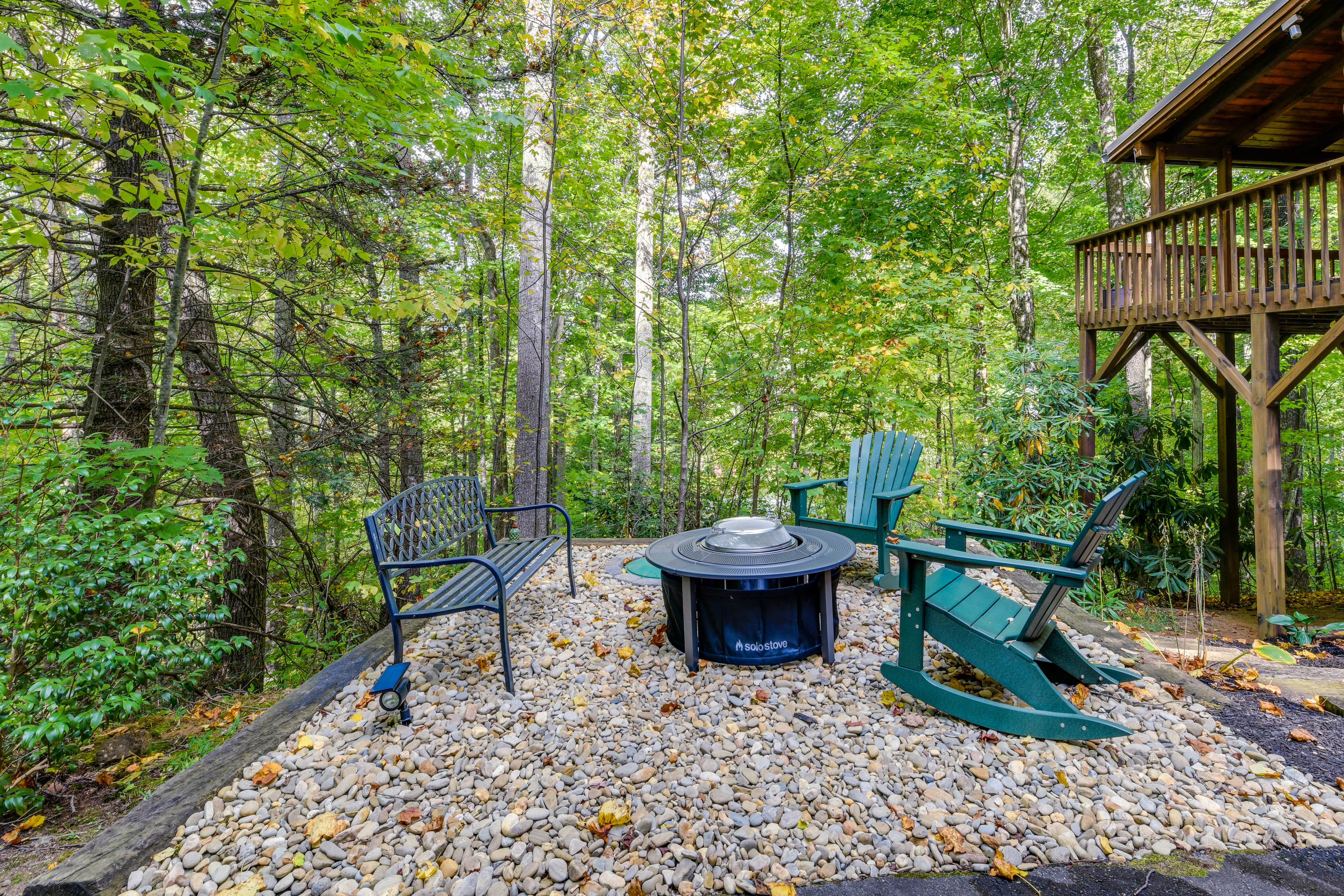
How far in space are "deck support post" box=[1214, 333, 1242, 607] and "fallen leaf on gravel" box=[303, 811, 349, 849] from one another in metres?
8.35

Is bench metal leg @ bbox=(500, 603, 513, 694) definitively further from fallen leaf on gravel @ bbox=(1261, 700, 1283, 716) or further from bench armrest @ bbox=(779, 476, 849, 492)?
fallen leaf on gravel @ bbox=(1261, 700, 1283, 716)

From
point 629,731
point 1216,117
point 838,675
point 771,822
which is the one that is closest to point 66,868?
point 629,731

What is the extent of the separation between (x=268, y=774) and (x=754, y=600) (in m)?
2.08

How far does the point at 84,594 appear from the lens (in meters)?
2.29

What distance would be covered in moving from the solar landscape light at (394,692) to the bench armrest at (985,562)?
87.5 inches

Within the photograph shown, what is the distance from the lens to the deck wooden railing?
4.09 m

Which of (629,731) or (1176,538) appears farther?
(1176,538)

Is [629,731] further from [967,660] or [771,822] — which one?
[967,660]

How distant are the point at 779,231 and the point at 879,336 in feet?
6.55

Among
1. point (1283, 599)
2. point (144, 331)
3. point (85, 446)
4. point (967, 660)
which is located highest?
point (144, 331)

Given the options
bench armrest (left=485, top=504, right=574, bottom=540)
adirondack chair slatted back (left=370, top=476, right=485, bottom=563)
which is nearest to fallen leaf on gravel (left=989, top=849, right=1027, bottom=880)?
adirondack chair slatted back (left=370, top=476, right=485, bottom=563)

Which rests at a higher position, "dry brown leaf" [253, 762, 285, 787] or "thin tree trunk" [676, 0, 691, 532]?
"thin tree trunk" [676, 0, 691, 532]

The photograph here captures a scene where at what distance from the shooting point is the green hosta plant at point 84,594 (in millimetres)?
2104

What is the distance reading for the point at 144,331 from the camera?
329cm
